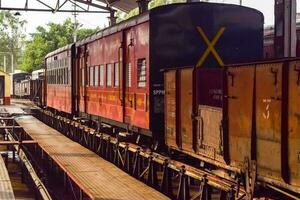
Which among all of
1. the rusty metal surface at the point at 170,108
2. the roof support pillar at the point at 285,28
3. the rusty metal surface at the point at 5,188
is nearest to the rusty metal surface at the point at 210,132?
the rusty metal surface at the point at 170,108

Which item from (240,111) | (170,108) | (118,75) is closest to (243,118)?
(240,111)

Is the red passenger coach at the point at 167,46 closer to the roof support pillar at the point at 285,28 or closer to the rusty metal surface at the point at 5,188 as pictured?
the roof support pillar at the point at 285,28

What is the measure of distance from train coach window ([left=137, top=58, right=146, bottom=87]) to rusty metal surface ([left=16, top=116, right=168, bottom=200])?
1951 millimetres

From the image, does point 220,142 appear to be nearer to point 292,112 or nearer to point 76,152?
point 292,112

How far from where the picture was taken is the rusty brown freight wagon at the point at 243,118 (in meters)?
5.77

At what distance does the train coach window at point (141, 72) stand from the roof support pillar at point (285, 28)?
149 inches

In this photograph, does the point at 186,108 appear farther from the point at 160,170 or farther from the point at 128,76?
the point at 160,170

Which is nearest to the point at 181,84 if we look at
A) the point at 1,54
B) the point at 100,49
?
the point at 100,49

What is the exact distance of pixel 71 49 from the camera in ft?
63.9

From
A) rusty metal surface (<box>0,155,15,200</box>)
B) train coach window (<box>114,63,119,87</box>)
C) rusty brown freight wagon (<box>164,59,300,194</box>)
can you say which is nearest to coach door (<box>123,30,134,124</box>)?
train coach window (<box>114,63,119,87</box>)

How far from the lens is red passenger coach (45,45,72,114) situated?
66.3 ft

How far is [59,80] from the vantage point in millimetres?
23062

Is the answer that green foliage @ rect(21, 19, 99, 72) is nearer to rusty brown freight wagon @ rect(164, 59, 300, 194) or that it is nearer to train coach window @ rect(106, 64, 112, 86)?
train coach window @ rect(106, 64, 112, 86)

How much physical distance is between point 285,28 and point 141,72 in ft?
13.9
